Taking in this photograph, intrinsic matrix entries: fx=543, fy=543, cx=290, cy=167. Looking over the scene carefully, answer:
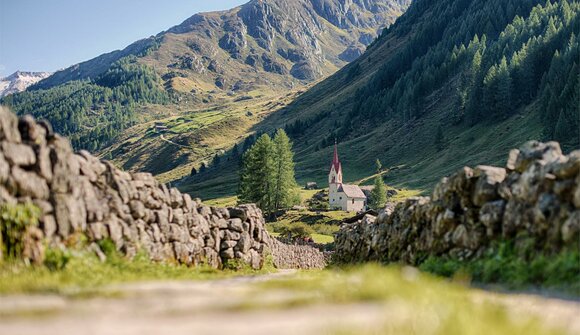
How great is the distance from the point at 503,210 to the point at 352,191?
114308 millimetres

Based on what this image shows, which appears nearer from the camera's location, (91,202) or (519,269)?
(519,269)

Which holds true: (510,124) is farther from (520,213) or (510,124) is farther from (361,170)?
(520,213)

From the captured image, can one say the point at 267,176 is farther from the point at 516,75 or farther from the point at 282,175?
the point at 516,75

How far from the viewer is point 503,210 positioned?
14883 millimetres

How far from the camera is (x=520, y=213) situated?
14016 millimetres

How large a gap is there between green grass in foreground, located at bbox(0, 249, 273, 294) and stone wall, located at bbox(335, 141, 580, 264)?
836cm

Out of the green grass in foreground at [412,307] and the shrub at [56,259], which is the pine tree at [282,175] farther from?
the green grass in foreground at [412,307]

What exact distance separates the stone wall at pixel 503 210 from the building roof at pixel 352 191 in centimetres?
10495

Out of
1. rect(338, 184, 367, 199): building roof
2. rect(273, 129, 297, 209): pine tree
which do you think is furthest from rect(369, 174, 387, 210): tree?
rect(273, 129, 297, 209): pine tree

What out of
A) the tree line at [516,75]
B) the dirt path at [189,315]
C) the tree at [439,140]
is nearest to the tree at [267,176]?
the tree line at [516,75]

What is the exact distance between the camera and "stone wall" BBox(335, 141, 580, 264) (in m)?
12.8

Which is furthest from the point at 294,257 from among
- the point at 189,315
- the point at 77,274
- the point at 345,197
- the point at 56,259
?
the point at 345,197

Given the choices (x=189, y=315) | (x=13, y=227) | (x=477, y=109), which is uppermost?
(x=477, y=109)

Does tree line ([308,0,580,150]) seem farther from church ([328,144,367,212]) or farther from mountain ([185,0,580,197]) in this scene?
church ([328,144,367,212])
